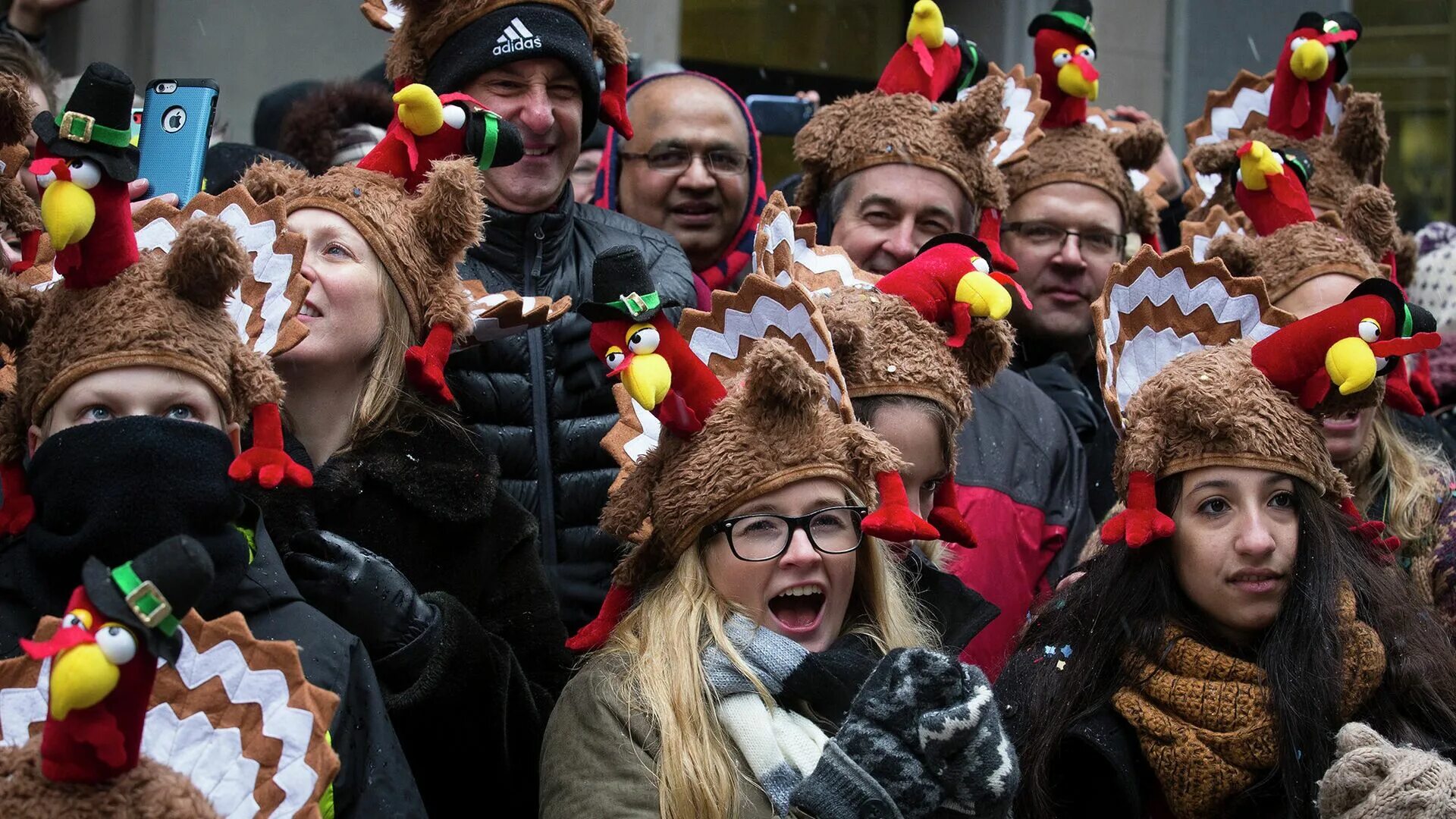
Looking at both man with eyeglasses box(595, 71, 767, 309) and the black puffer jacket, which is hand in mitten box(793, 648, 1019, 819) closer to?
the black puffer jacket

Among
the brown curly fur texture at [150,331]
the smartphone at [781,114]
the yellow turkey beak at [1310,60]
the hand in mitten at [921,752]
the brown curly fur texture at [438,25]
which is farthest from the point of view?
the smartphone at [781,114]

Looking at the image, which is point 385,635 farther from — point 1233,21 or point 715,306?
point 1233,21

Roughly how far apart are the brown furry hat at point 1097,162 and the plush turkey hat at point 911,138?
0.97ft

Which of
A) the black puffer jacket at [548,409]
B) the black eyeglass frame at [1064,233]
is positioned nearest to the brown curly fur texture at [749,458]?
the black puffer jacket at [548,409]

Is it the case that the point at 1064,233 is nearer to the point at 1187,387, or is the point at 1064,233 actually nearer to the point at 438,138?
the point at 1187,387

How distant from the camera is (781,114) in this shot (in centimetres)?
591

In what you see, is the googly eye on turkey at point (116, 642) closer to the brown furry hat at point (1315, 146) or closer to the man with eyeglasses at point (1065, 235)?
the man with eyeglasses at point (1065, 235)

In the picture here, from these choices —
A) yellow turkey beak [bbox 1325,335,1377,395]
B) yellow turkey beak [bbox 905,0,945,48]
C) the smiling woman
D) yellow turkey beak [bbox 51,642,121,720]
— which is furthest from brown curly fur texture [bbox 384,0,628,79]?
yellow turkey beak [bbox 51,642,121,720]

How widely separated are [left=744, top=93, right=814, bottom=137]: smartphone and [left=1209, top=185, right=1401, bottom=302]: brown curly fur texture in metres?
1.97

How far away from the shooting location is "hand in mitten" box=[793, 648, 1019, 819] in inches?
108

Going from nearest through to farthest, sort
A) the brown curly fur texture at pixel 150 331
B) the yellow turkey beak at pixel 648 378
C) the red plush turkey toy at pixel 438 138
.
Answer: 1. the brown curly fur texture at pixel 150 331
2. the yellow turkey beak at pixel 648 378
3. the red plush turkey toy at pixel 438 138

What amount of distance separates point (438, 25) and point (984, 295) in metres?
1.42

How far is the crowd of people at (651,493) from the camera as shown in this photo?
2518mm

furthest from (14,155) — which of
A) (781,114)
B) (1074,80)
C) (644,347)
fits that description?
(781,114)
